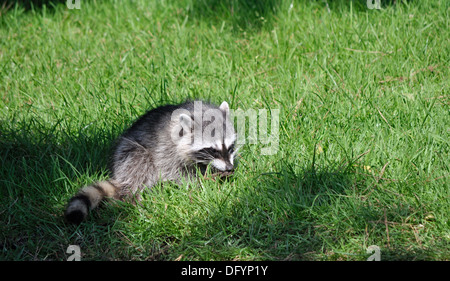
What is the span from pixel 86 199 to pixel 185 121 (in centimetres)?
110

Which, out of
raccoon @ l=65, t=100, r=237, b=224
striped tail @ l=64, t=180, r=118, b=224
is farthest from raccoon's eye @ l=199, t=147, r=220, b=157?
striped tail @ l=64, t=180, r=118, b=224

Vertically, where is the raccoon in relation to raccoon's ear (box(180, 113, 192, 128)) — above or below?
below

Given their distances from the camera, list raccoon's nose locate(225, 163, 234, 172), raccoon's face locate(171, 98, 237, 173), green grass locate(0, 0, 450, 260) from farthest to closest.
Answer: raccoon's face locate(171, 98, 237, 173)
raccoon's nose locate(225, 163, 234, 172)
green grass locate(0, 0, 450, 260)

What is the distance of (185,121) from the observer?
4.30 m

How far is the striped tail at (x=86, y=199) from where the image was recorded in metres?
3.55

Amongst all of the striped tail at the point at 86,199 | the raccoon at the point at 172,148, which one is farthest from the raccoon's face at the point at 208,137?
the striped tail at the point at 86,199

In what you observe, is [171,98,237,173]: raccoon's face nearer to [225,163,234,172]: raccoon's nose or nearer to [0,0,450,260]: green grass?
[225,163,234,172]: raccoon's nose

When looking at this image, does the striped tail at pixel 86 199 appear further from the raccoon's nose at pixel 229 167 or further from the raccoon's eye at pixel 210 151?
the raccoon's nose at pixel 229 167

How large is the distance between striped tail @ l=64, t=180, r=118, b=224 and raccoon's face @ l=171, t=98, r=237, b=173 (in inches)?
29.1

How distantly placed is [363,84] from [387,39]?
0.96m

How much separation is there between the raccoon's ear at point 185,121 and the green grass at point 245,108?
0.54 m

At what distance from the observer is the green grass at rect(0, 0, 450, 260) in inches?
139

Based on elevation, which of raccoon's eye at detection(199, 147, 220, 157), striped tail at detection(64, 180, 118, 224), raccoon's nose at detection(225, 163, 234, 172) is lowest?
striped tail at detection(64, 180, 118, 224)

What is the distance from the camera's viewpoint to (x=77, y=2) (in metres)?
7.00
